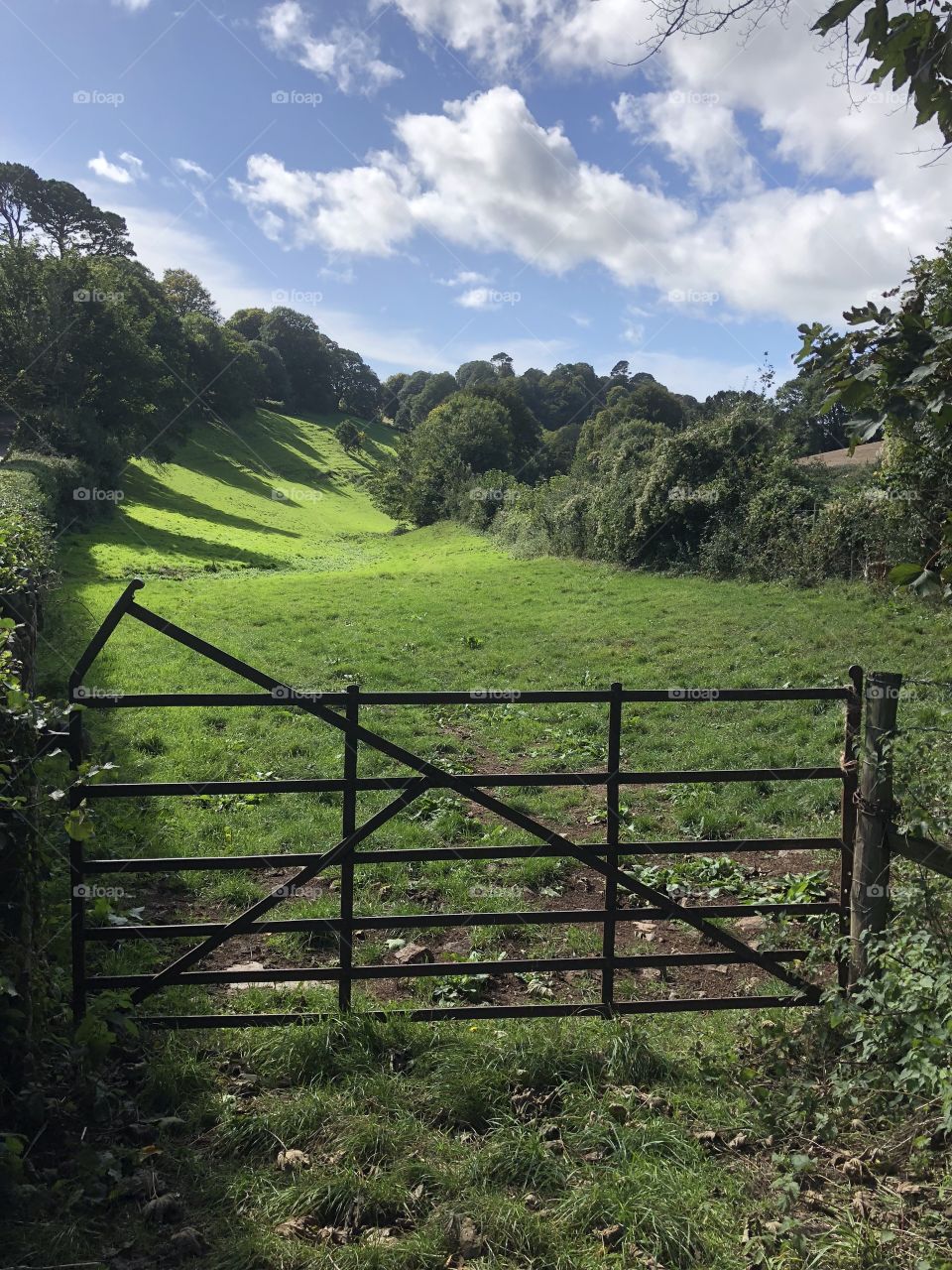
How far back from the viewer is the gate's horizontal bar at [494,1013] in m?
4.49

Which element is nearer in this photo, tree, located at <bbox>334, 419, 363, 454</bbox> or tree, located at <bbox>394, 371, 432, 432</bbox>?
tree, located at <bbox>334, 419, 363, 454</bbox>

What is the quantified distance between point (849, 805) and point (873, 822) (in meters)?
0.33

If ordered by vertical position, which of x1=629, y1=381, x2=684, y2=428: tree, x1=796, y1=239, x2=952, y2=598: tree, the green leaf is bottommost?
the green leaf

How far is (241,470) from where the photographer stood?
66438 mm

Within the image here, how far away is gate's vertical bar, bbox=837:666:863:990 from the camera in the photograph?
4742mm

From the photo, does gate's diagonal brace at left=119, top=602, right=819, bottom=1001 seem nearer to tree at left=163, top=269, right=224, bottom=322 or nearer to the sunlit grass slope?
the sunlit grass slope

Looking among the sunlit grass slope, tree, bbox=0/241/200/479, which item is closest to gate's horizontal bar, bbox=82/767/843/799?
the sunlit grass slope

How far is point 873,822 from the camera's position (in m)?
4.55

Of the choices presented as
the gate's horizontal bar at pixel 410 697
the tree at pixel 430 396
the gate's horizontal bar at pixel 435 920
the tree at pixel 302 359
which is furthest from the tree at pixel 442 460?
the gate's horizontal bar at pixel 435 920

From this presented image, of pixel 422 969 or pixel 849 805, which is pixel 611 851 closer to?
pixel 422 969

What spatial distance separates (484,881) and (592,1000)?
6.37 feet

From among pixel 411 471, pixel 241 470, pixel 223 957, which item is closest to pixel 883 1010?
pixel 223 957

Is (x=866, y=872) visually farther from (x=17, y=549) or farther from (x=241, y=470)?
(x=241, y=470)

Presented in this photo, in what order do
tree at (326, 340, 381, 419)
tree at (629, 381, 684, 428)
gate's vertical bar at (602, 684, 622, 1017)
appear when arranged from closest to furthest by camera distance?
1. gate's vertical bar at (602, 684, 622, 1017)
2. tree at (629, 381, 684, 428)
3. tree at (326, 340, 381, 419)
